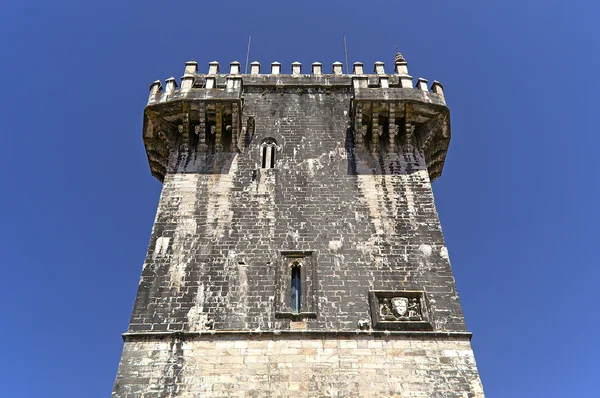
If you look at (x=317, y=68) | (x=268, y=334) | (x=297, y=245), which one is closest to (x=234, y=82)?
(x=317, y=68)

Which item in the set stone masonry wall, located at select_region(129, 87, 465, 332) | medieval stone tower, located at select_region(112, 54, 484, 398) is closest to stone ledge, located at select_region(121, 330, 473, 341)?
medieval stone tower, located at select_region(112, 54, 484, 398)

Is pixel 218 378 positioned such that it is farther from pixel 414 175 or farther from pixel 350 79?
pixel 350 79

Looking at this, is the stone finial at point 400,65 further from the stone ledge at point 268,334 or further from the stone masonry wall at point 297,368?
the stone masonry wall at point 297,368

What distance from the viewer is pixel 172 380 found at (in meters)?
10.4

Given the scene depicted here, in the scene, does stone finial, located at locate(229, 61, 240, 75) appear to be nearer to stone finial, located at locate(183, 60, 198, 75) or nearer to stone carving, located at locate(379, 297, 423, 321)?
stone finial, located at locate(183, 60, 198, 75)

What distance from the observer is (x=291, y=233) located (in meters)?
13.0

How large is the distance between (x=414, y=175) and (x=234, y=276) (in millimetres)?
5561

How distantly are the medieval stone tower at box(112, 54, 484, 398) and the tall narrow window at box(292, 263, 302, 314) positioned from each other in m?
0.03

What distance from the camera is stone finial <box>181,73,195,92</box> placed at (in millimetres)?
15328

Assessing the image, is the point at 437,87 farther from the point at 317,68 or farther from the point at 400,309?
the point at 400,309

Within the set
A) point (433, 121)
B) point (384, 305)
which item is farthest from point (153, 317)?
point (433, 121)

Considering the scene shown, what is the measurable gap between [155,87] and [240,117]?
2740mm

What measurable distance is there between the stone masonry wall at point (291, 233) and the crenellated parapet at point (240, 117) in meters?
0.42

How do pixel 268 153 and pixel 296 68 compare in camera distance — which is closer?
pixel 268 153
